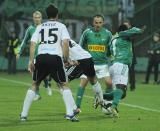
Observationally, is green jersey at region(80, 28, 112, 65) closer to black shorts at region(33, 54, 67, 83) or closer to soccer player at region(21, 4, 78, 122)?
soccer player at region(21, 4, 78, 122)

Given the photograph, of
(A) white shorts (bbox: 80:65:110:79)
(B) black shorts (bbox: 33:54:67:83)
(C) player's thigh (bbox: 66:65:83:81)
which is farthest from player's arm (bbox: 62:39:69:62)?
(A) white shorts (bbox: 80:65:110:79)

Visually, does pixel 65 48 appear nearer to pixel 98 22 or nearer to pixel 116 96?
pixel 116 96

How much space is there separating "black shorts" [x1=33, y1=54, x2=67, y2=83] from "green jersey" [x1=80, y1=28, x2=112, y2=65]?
228cm

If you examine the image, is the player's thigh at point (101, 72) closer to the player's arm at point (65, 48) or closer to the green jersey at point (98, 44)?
the green jersey at point (98, 44)

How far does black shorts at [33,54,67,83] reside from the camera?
1407 cm

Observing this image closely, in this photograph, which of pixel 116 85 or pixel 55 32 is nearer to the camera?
pixel 55 32

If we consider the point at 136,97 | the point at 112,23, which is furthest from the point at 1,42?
the point at 136,97

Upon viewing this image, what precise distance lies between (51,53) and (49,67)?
0.27 metres

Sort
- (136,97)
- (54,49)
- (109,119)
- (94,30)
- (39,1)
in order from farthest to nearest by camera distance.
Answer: (39,1) < (136,97) < (94,30) < (109,119) < (54,49)

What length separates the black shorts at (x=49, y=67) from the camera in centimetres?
1407

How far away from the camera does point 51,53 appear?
1408 cm

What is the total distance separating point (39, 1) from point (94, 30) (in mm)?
22721

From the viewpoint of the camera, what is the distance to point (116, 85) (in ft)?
50.5

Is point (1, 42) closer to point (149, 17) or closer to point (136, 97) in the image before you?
point (149, 17)
